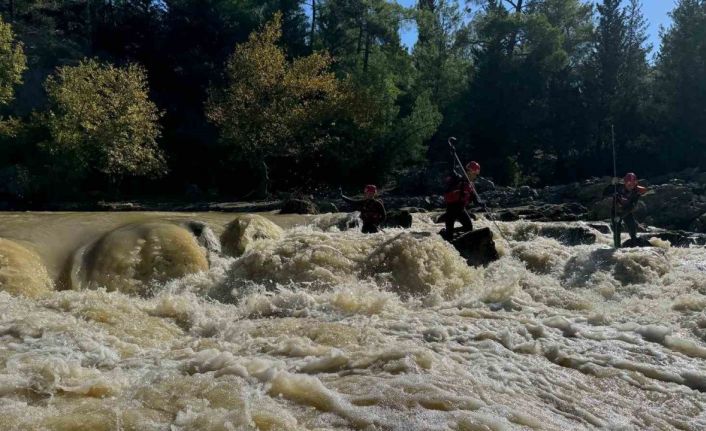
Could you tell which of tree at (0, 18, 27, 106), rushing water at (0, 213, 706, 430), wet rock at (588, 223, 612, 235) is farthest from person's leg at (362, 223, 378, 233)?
tree at (0, 18, 27, 106)

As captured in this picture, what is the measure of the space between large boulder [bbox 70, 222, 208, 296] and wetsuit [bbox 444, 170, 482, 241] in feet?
14.8

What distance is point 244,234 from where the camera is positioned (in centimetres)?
1157

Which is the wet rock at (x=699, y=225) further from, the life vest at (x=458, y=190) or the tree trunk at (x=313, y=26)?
the tree trunk at (x=313, y=26)

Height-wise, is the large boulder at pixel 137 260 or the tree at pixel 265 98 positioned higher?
the tree at pixel 265 98

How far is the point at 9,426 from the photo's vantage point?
409 cm

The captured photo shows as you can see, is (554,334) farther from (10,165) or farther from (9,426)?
(10,165)

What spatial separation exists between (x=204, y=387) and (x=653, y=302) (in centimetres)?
673

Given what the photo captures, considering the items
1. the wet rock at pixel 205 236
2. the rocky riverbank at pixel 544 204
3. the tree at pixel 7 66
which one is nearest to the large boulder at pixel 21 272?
the wet rock at pixel 205 236

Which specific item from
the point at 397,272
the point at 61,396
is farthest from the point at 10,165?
the point at 61,396

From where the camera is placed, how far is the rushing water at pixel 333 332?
4621 mm

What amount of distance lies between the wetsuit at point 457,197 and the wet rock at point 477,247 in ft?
1.04

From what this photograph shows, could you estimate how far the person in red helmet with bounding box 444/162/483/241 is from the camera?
10.6 meters

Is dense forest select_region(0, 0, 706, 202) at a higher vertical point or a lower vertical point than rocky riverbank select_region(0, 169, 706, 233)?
higher

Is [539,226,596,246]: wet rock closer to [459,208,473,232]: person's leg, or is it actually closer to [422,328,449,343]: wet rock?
[459,208,473,232]: person's leg
